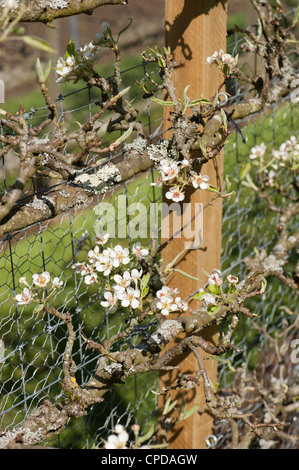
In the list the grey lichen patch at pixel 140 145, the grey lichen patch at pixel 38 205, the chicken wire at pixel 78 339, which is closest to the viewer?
the grey lichen patch at pixel 38 205

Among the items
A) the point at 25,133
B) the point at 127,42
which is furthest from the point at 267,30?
the point at 127,42

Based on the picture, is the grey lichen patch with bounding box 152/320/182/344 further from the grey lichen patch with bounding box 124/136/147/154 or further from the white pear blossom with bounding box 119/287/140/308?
the grey lichen patch with bounding box 124/136/147/154

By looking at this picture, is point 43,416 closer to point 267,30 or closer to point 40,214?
point 40,214

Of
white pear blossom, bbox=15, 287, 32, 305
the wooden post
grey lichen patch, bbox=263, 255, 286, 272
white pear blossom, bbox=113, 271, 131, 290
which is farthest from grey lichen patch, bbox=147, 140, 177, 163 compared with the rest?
grey lichen patch, bbox=263, 255, 286, 272

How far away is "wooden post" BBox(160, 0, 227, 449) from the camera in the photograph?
1.28 meters

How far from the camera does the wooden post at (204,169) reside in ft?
4.20

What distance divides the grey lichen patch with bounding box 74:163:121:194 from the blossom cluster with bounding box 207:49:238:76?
32 centimetres

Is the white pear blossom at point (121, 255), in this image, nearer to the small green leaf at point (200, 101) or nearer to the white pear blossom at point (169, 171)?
the white pear blossom at point (169, 171)

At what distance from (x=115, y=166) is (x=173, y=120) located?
6.3 inches

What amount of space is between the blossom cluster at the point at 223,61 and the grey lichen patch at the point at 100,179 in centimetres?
32

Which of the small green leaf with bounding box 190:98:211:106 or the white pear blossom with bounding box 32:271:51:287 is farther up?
the small green leaf with bounding box 190:98:211:106

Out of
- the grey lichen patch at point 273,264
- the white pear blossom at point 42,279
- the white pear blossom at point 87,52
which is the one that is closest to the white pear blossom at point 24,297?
the white pear blossom at point 42,279

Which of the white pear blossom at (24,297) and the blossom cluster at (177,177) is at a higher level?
the blossom cluster at (177,177)

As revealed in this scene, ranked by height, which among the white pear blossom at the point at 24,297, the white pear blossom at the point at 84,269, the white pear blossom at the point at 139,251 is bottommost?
the white pear blossom at the point at 24,297
